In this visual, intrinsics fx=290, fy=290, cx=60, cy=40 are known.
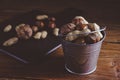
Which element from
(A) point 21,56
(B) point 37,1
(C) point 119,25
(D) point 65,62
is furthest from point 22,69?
(B) point 37,1

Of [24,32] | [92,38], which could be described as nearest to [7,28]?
[24,32]

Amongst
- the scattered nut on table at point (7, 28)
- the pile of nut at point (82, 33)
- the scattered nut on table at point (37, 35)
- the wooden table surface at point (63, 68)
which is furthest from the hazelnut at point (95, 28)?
the scattered nut on table at point (7, 28)

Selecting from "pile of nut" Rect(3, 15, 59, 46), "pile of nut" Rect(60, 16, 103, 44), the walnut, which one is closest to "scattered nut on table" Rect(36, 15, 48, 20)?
"pile of nut" Rect(3, 15, 59, 46)

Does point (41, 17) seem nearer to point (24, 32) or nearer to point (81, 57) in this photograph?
point (24, 32)

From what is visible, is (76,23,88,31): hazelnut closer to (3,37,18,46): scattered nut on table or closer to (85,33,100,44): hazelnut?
(85,33,100,44): hazelnut

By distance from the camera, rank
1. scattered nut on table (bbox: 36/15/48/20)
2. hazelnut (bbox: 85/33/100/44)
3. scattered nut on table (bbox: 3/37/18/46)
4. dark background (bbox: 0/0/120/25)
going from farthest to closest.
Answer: dark background (bbox: 0/0/120/25), scattered nut on table (bbox: 36/15/48/20), scattered nut on table (bbox: 3/37/18/46), hazelnut (bbox: 85/33/100/44)

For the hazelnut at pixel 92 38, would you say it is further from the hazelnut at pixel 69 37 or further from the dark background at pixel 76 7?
the dark background at pixel 76 7

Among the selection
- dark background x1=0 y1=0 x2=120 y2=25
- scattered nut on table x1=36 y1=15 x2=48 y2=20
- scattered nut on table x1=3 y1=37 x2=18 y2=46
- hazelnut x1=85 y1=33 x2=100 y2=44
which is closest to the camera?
hazelnut x1=85 y1=33 x2=100 y2=44
